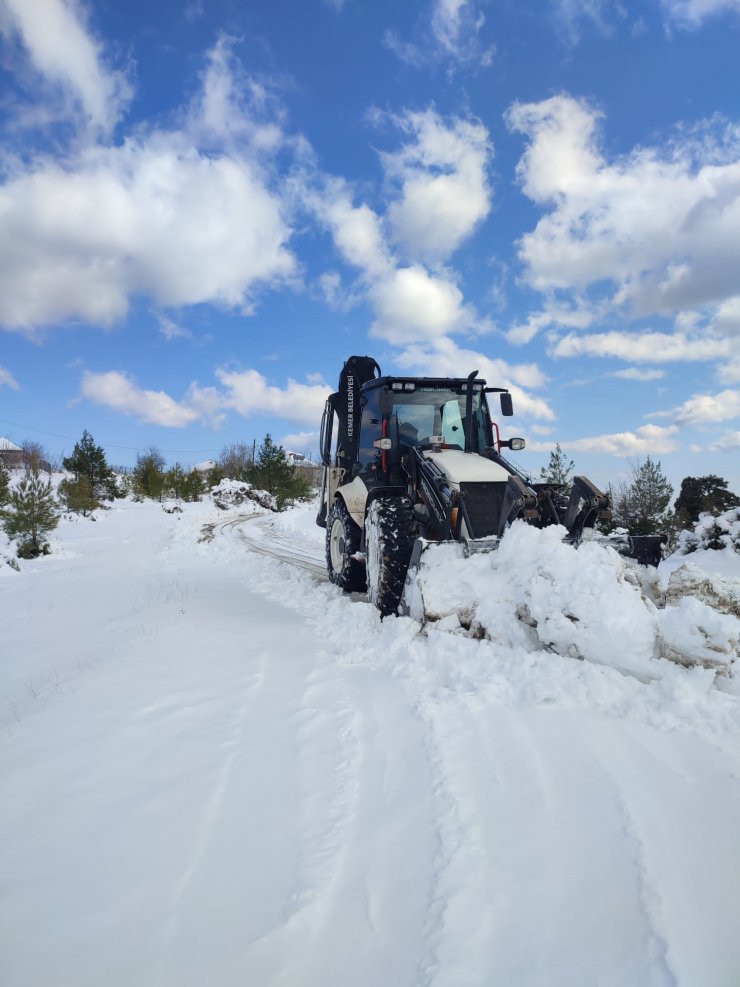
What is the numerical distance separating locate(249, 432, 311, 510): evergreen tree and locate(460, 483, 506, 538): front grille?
116ft

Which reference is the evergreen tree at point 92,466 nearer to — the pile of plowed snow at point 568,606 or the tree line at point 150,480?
the tree line at point 150,480

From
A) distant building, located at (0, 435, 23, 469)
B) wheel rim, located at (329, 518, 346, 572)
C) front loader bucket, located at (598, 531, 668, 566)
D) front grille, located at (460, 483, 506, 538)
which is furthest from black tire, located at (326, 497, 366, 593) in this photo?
distant building, located at (0, 435, 23, 469)

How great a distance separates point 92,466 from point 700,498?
37702mm

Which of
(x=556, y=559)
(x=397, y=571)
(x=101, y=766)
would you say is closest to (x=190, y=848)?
(x=101, y=766)

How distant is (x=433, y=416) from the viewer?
700 cm

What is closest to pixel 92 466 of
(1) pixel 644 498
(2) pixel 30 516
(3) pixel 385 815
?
(2) pixel 30 516

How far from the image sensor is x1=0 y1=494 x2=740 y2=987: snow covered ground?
177 centimetres

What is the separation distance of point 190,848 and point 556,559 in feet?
10.0

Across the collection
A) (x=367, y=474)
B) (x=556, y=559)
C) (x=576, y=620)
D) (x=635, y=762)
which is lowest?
(x=635, y=762)

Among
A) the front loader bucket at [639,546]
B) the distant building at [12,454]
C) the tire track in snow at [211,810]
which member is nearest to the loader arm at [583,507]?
the front loader bucket at [639,546]

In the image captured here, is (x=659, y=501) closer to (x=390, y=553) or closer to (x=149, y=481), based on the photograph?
(x=390, y=553)

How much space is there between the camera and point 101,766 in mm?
2881

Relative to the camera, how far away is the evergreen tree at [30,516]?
49.6 feet

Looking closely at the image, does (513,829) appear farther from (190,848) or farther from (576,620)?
(576,620)
